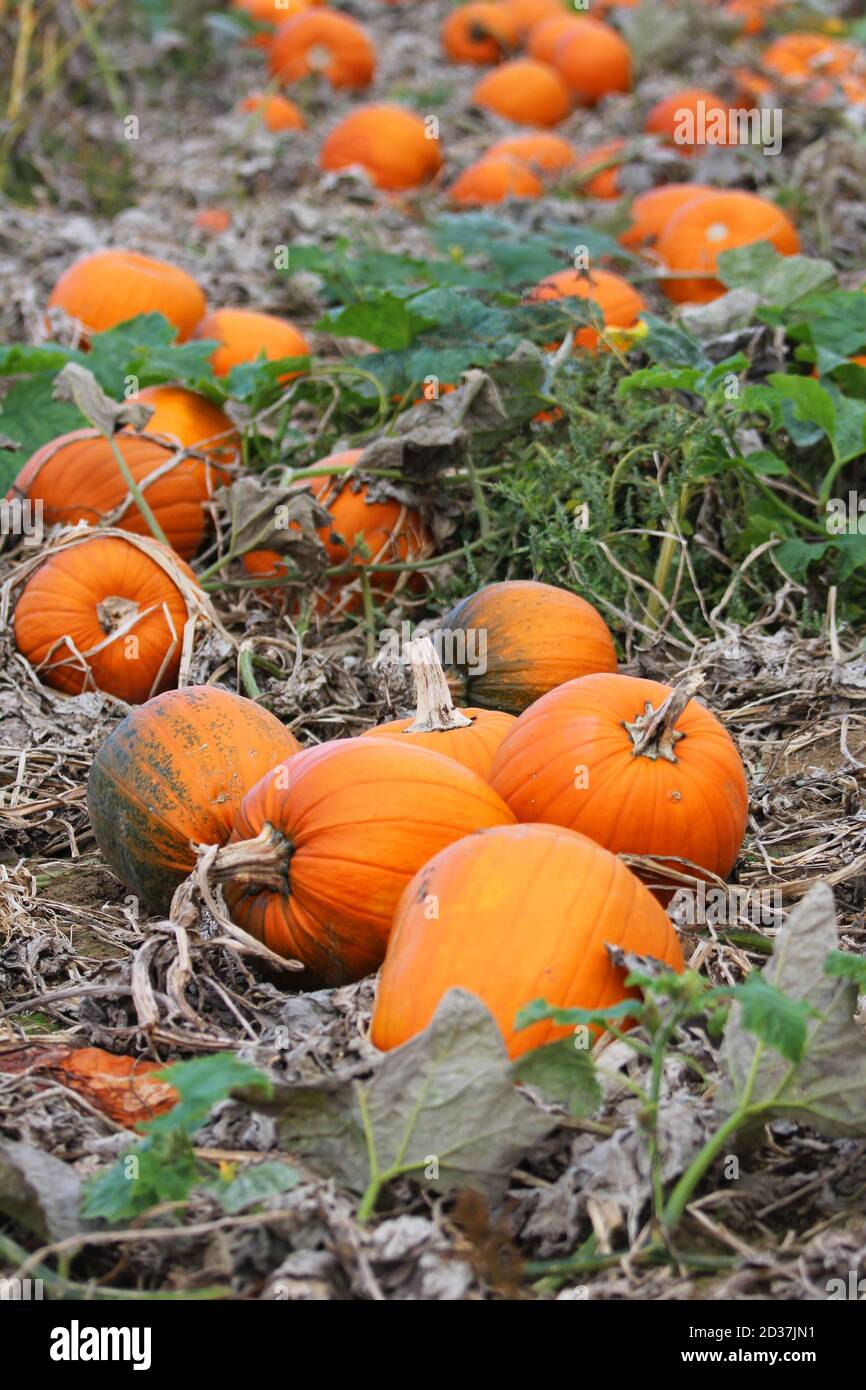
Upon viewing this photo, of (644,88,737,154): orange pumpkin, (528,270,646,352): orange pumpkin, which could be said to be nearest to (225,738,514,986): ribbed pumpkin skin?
(528,270,646,352): orange pumpkin

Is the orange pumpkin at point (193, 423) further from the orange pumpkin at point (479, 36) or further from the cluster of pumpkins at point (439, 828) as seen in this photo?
the orange pumpkin at point (479, 36)

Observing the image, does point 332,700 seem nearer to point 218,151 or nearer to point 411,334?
point 411,334

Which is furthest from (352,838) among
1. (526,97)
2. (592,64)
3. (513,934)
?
(592,64)

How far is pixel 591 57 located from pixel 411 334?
5.41 m

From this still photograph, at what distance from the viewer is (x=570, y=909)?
233 centimetres

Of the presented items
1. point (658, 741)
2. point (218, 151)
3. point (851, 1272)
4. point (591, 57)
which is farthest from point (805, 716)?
point (591, 57)

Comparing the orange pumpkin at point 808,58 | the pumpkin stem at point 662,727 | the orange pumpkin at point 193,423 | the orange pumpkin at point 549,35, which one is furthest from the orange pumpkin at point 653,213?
the pumpkin stem at point 662,727

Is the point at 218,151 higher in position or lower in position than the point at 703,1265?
higher

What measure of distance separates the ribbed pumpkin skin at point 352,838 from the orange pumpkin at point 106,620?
1.27 m

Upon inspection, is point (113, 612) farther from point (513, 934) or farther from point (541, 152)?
point (541, 152)

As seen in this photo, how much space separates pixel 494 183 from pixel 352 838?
5.42 metres

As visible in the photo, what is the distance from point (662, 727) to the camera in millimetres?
2844

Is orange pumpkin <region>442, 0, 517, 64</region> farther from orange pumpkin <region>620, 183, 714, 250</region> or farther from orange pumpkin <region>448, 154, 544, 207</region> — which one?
orange pumpkin <region>620, 183, 714, 250</region>
